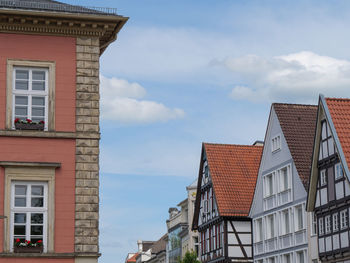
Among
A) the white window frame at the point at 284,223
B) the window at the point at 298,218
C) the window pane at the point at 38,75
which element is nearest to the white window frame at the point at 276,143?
the white window frame at the point at 284,223

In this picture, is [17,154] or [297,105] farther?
[297,105]

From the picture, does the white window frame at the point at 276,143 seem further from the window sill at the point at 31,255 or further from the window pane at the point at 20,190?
the window sill at the point at 31,255

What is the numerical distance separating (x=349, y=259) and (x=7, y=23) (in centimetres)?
2078

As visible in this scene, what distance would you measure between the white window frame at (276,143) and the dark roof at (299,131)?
3.04 ft

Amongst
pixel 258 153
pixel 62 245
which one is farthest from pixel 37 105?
pixel 258 153

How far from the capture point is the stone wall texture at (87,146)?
2609 centimetres

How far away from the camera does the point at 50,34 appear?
88.8 ft

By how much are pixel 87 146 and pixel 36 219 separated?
2.66 m

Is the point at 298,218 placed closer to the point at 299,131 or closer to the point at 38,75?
the point at 299,131

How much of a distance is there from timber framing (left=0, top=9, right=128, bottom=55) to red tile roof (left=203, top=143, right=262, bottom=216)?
96.9 ft

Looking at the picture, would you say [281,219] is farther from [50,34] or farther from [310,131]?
[50,34]

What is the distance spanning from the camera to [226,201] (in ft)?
184

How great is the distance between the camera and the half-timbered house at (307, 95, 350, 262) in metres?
40.3

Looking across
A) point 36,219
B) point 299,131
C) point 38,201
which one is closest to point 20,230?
point 36,219
